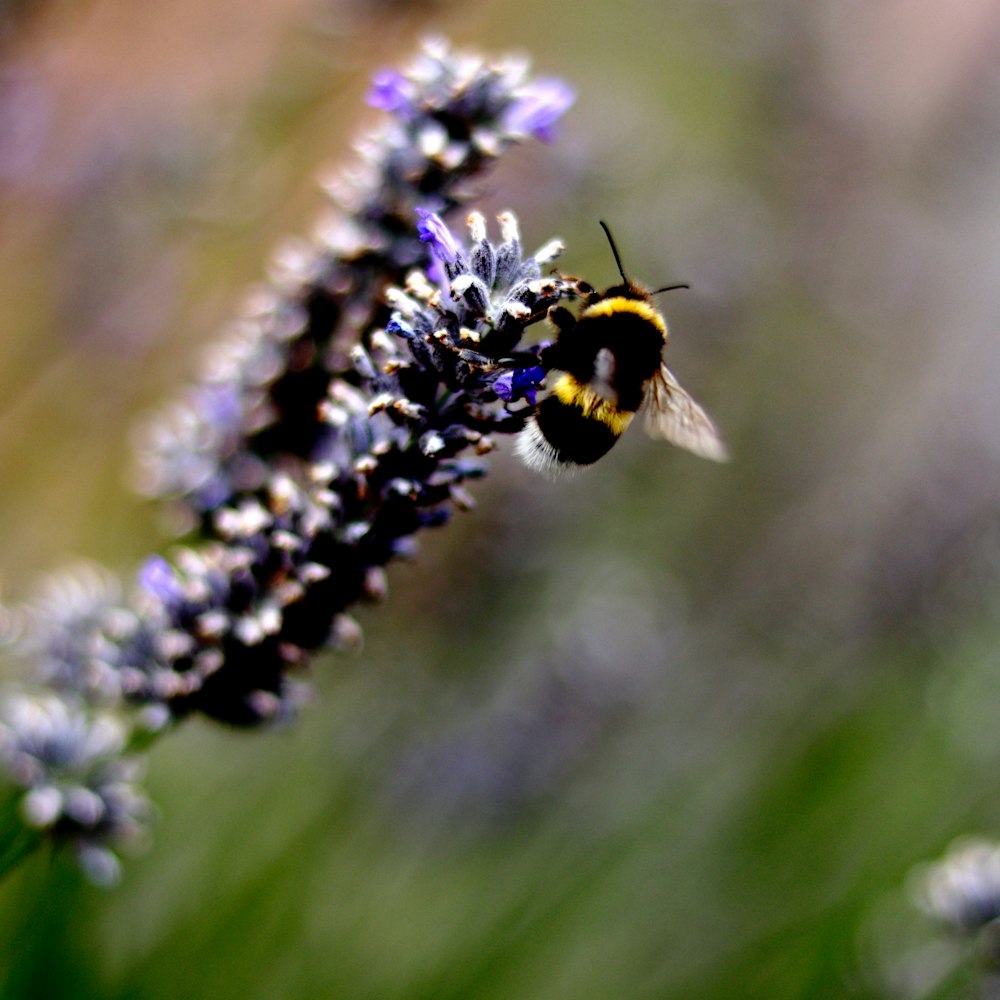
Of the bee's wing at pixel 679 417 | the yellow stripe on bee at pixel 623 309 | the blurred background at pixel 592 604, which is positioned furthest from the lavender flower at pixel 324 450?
the blurred background at pixel 592 604

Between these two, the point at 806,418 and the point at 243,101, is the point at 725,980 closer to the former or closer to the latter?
the point at 806,418

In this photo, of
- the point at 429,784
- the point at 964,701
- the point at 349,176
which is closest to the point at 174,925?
the point at 429,784

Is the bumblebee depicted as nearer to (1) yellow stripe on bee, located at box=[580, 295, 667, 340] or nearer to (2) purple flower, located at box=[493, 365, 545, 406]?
(1) yellow stripe on bee, located at box=[580, 295, 667, 340]

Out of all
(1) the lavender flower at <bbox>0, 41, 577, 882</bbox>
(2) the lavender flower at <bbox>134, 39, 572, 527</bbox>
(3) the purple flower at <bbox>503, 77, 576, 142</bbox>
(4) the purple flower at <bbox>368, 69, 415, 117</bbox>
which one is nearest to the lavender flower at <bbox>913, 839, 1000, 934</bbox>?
(1) the lavender flower at <bbox>0, 41, 577, 882</bbox>

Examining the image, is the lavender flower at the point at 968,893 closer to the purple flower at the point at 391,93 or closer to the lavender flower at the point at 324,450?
the lavender flower at the point at 324,450

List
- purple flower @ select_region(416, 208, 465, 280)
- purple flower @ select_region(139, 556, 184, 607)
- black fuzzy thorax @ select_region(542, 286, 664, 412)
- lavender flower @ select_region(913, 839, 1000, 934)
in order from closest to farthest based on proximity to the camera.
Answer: purple flower @ select_region(416, 208, 465, 280), purple flower @ select_region(139, 556, 184, 607), black fuzzy thorax @ select_region(542, 286, 664, 412), lavender flower @ select_region(913, 839, 1000, 934)
